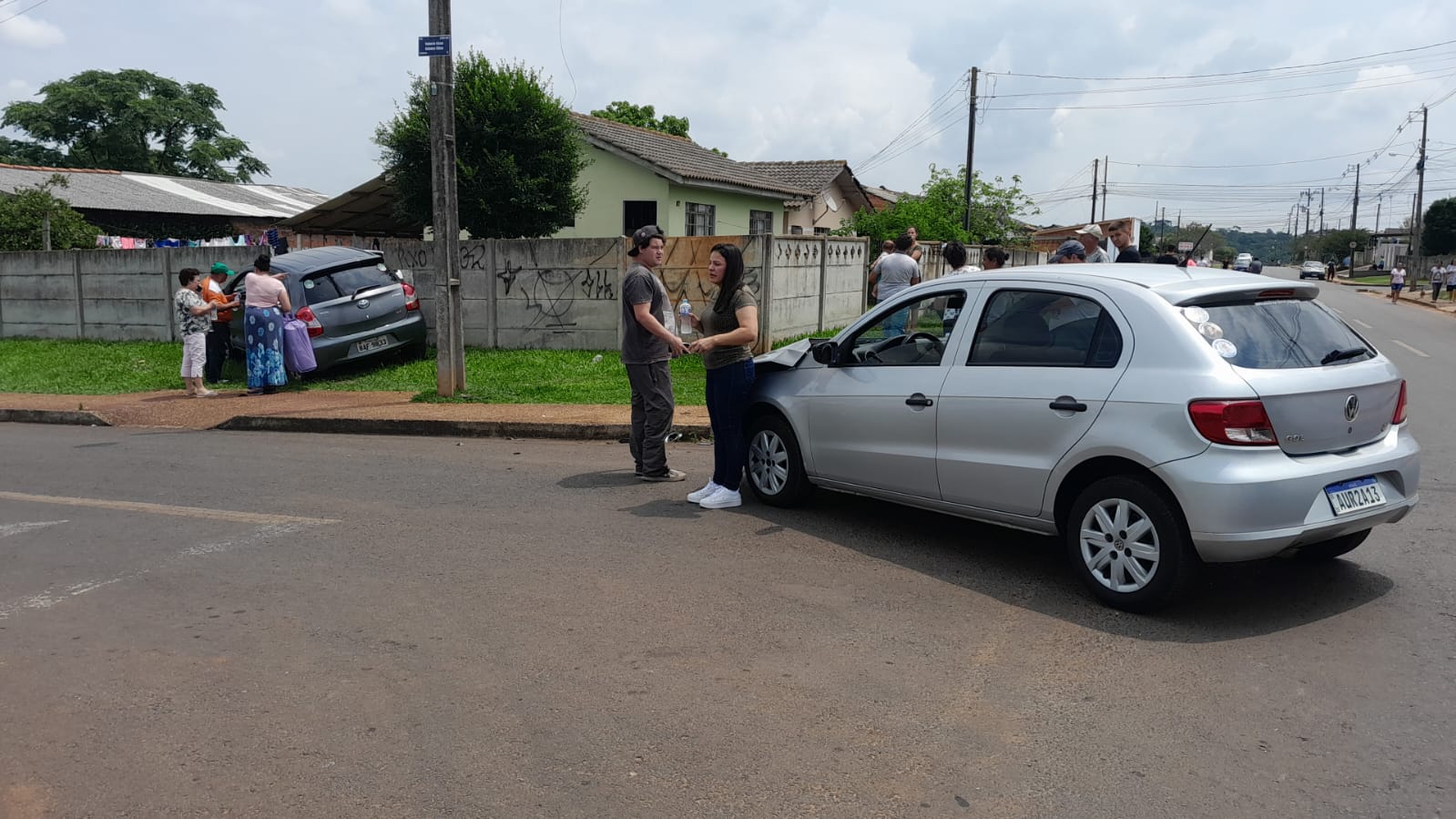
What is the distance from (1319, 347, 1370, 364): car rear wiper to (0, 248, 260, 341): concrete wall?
17460 millimetres

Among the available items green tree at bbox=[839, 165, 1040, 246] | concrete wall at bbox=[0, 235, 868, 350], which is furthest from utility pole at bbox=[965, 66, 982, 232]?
concrete wall at bbox=[0, 235, 868, 350]

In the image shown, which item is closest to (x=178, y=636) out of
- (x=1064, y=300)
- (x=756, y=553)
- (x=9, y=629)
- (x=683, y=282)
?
(x=9, y=629)

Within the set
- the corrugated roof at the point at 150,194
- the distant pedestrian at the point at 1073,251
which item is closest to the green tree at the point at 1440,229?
the corrugated roof at the point at 150,194

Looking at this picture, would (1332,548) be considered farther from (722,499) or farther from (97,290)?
(97,290)

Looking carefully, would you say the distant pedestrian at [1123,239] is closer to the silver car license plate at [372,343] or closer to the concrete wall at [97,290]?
the silver car license plate at [372,343]

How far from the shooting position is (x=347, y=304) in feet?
45.3

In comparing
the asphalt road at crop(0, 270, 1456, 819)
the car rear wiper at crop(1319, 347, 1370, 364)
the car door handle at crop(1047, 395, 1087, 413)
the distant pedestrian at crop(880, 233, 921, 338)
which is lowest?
the asphalt road at crop(0, 270, 1456, 819)

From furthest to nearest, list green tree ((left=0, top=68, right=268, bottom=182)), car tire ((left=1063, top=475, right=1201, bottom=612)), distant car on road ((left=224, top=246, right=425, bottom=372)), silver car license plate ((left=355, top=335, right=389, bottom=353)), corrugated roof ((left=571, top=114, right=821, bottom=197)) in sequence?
green tree ((left=0, top=68, right=268, bottom=182)) < corrugated roof ((left=571, top=114, right=821, bottom=197)) < silver car license plate ((left=355, top=335, right=389, bottom=353)) < distant car on road ((left=224, top=246, right=425, bottom=372)) < car tire ((left=1063, top=475, right=1201, bottom=612))

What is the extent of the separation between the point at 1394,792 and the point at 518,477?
6.24 m

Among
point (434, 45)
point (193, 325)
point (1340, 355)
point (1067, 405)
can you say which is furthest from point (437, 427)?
point (1340, 355)

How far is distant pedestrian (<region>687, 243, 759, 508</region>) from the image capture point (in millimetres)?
6605

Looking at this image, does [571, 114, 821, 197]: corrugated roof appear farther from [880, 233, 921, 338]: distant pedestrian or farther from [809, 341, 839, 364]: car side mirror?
[809, 341, 839, 364]: car side mirror

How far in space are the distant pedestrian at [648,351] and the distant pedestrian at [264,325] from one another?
23.3ft

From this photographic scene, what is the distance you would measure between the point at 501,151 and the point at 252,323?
26.5 ft
